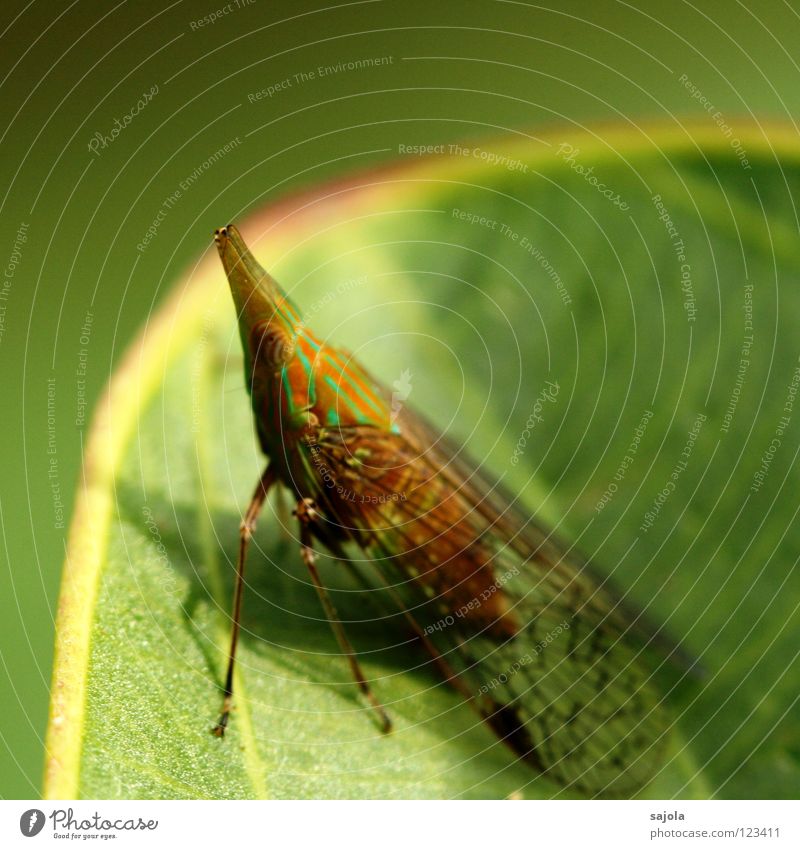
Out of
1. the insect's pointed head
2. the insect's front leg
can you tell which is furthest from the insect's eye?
the insect's front leg

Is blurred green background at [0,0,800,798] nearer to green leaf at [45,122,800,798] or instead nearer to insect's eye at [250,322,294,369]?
green leaf at [45,122,800,798]

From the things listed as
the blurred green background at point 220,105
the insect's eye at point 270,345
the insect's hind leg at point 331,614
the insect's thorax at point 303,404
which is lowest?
the insect's hind leg at point 331,614

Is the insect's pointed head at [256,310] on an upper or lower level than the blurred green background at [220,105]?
lower

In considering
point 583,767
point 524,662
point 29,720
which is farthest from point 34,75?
point 583,767

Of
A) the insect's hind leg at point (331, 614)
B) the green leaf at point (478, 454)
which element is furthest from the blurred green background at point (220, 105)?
the insect's hind leg at point (331, 614)

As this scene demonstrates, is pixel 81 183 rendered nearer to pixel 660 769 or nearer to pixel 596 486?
pixel 596 486

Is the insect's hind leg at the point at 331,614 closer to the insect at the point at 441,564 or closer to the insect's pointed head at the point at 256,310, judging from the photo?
the insect at the point at 441,564
